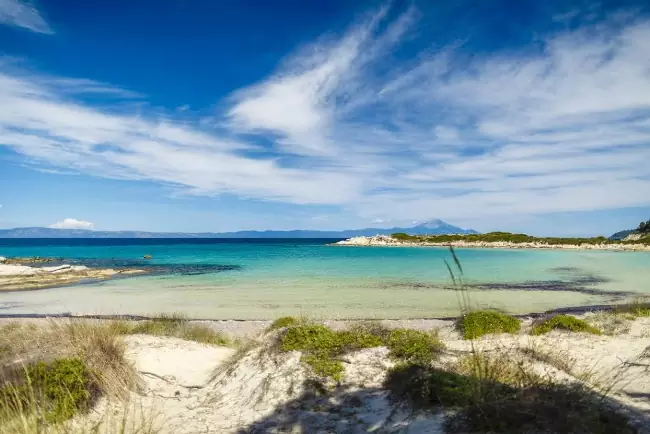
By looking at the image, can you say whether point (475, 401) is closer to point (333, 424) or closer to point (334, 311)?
point (333, 424)

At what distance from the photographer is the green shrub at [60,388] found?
6.34m

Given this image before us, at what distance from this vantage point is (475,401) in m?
5.30

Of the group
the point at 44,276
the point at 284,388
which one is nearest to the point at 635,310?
the point at 284,388

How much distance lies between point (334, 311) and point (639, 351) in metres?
13.0

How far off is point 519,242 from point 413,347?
98847 mm

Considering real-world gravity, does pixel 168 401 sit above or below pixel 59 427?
below

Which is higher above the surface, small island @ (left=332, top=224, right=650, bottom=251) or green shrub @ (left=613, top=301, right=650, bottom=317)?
small island @ (left=332, top=224, right=650, bottom=251)

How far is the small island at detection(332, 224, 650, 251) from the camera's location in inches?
3388

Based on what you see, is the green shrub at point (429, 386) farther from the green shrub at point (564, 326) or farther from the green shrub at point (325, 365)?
the green shrub at point (564, 326)

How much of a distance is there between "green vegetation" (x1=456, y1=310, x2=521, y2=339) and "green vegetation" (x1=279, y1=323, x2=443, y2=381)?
402cm

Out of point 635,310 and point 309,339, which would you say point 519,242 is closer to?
point 635,310

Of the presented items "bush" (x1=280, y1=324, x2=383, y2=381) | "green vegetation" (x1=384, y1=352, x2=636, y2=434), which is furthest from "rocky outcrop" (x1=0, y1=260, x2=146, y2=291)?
"green vegetation" (x1=384, y1=352, x2=636, y2=434)

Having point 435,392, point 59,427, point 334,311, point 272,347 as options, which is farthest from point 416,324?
point 59,427

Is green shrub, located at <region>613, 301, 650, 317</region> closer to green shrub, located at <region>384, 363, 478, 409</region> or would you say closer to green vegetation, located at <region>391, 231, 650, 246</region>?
green shrub, located at <region>384, 363, 478, 409</region>
